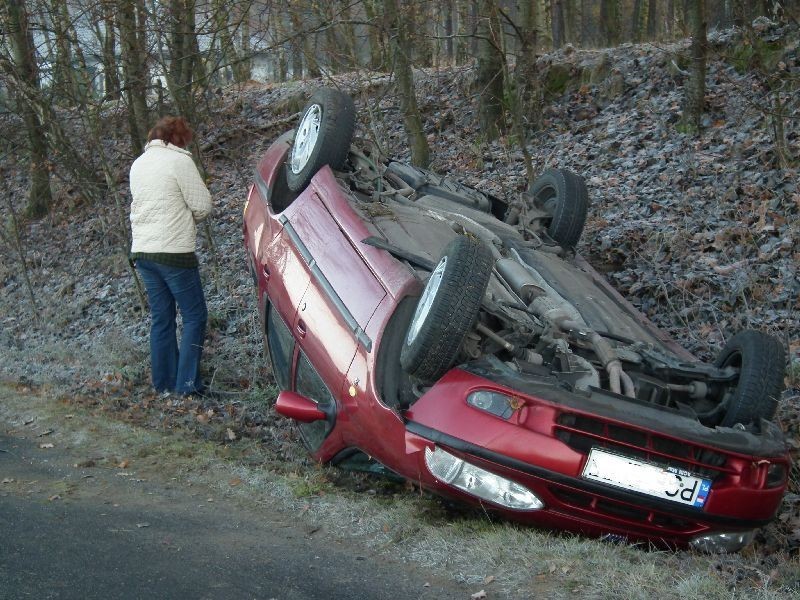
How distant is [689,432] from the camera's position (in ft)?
12.1

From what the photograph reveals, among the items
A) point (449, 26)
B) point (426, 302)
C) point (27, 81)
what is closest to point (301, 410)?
point (426, 302)

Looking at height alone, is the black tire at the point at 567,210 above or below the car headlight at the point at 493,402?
above

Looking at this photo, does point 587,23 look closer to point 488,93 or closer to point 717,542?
point 488,93

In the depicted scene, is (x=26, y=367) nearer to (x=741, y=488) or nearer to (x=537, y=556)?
(x=537, y=556)

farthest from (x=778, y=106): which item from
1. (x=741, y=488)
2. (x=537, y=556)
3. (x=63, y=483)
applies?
(x=63, y=483)

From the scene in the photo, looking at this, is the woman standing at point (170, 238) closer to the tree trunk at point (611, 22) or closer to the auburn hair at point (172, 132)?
the auburn hair at point (172, 132)

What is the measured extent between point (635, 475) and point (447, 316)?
1005mm

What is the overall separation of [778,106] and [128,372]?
5.89m

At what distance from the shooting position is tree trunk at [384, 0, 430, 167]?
9.26m

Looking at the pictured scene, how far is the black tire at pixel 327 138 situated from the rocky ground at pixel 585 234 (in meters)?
A: 1.65

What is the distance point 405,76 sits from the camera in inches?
381

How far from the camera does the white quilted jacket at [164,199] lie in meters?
6.47

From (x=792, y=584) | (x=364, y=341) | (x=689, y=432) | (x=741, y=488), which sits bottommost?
(x=792, y=584)

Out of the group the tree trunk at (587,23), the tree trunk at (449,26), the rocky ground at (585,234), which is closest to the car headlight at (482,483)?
the rocky ground at (585,234)
